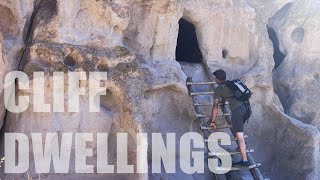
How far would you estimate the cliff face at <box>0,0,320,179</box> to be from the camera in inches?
246

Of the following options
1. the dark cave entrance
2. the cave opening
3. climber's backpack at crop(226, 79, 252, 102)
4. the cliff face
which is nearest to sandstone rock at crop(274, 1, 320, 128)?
the cliff face

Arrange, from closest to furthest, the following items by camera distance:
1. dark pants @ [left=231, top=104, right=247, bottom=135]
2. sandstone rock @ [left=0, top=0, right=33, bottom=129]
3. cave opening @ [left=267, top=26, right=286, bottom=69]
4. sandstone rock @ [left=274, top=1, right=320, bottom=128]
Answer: sandstone rock @ [left=0, top=0, right=33, bottom=129], dark pants @ [left=231, top=104, right=247, bottom=135], sandstone rock @ [left=274, top=1, right=320, bottom=128], cave opening @ [left=267, top=26, right=286, bottom=69]

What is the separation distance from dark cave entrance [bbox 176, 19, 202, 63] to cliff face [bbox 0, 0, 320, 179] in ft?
1.88

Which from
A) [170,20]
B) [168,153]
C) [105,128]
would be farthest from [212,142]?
[170,20]

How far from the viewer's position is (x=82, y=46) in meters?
6.36

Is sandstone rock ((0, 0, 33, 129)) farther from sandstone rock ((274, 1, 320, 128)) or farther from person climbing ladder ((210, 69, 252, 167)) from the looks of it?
sandstone rock ((274, 1, 320, 128))

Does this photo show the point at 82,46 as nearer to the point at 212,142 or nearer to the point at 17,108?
the point at 17,108

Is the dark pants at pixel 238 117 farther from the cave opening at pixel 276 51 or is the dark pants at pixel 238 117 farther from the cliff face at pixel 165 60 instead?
the cave opening at pixel 276 51

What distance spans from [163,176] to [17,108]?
6.64 ft

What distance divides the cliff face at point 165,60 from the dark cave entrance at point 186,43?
573 millimetres

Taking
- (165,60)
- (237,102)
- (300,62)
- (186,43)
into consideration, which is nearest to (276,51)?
(300,62)

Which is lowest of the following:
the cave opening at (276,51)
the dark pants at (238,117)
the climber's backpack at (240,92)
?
the dark pants at (238,117)

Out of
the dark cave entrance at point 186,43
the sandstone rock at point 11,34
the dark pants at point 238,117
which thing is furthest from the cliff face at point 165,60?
the dark pants at point 238,117

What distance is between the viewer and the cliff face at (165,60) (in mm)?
6258
